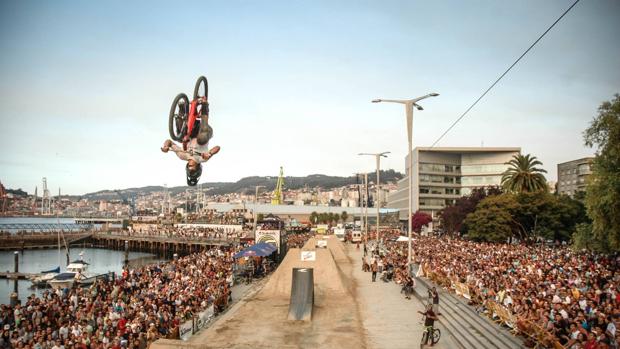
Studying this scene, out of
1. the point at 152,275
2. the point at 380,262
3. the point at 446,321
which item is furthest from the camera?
the point at 380,262

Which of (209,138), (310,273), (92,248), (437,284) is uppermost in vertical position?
(209,138)

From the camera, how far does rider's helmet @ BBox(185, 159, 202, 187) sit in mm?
28517

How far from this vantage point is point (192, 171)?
28.8m

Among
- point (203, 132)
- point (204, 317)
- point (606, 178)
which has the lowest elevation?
point (204, 317)

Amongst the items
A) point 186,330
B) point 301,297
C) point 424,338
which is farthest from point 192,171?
point 424,338

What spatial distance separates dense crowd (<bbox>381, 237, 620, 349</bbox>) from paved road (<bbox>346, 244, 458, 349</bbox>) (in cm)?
259

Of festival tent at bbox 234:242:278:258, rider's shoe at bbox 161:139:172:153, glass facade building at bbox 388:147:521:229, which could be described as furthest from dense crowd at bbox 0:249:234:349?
glass facade building at bbox 388:147:521:229

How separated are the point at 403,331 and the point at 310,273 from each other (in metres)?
5.16

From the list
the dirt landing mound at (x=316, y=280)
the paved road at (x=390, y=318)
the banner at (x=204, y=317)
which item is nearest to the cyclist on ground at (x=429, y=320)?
the paved road at (x=390, y=318)

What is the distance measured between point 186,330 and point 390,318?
9.38 m

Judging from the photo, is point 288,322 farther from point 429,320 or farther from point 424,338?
point 429,320

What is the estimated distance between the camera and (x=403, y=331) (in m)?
18.7

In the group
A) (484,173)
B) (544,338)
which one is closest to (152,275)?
(544,338)

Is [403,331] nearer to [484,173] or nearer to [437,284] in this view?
[437,284]
